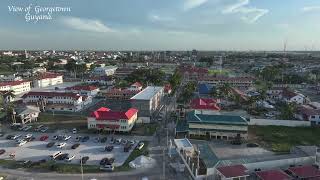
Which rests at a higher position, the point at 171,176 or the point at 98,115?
the point at 98,115

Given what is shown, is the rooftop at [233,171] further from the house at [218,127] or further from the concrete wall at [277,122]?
the concrete wall at [277,122]

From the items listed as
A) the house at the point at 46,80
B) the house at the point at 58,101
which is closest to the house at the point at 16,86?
the house at the point at 46,80

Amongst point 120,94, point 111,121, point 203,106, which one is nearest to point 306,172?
point 203,106

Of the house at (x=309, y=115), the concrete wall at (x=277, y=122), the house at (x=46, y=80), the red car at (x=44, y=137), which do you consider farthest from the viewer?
the house at (x=46, y=80)

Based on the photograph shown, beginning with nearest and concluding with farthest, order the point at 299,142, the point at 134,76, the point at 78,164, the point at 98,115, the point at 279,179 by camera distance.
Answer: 1. the point at 279,179
2. the point at 78,164
3. the point at 299,142
4. the point at 98,115
5. the point at 134,76

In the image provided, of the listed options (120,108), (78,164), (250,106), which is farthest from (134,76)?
(78,164)

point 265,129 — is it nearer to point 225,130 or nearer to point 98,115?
point 225,130
